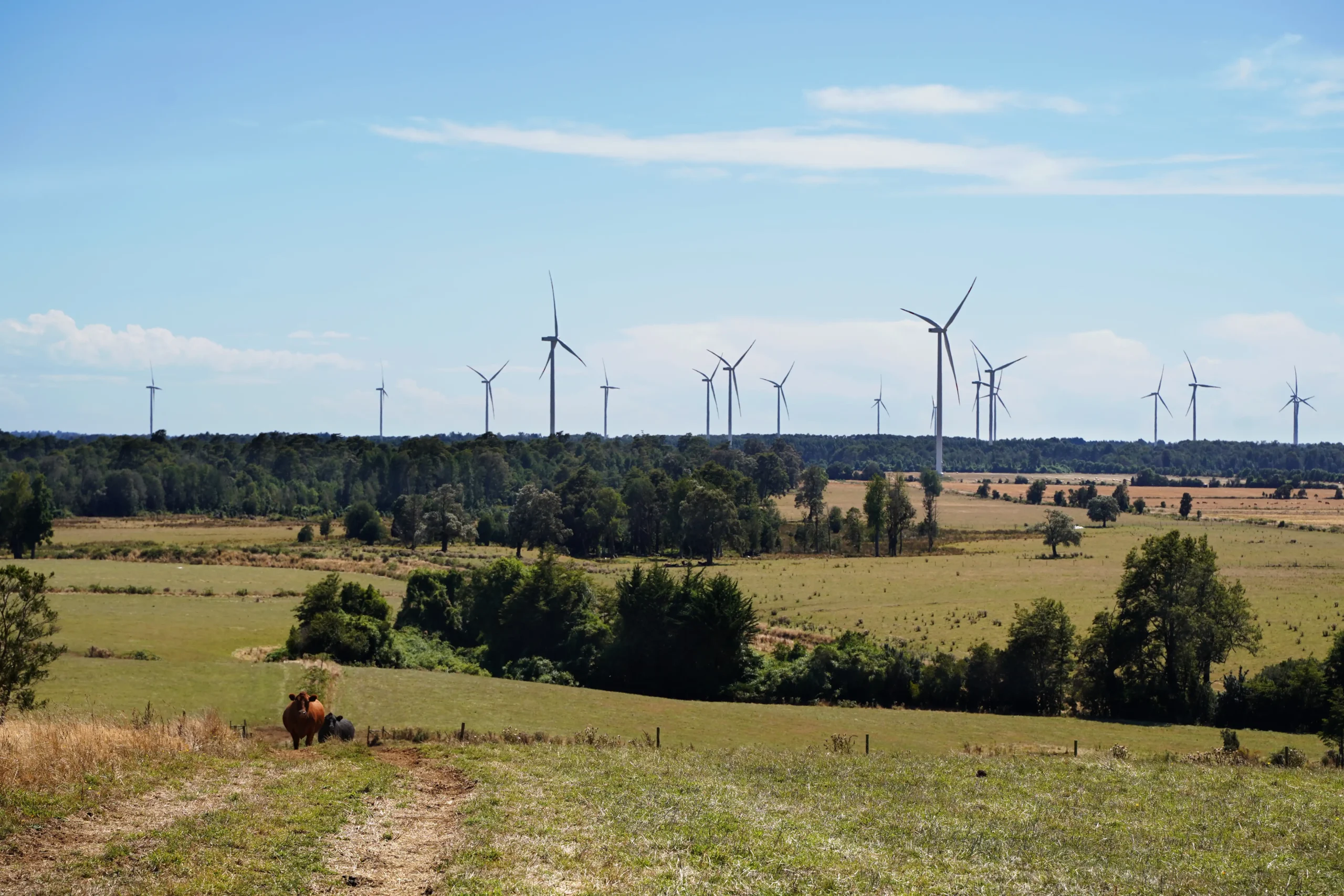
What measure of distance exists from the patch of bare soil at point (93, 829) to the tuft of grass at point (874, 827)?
5.23 m

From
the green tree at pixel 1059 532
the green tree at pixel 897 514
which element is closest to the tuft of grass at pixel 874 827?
the green tree at pixel 1059 532

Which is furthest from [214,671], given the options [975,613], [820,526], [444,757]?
[820,526]

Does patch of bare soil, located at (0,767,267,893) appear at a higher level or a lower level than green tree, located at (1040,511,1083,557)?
lower

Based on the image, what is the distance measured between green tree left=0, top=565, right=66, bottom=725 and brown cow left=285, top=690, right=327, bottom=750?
9.98m

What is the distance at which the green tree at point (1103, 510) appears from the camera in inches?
6934

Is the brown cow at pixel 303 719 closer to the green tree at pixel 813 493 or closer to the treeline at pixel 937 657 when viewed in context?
the treeline at pixel 937 657

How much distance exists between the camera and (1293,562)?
11844 cm

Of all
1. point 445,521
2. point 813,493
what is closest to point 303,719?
Answer: point 445,521

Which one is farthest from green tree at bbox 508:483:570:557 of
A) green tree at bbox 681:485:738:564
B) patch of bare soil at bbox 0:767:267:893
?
patch of bare soil at bbox 0:767:267:893

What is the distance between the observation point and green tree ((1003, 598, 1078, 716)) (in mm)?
63125

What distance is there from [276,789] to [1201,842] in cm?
2085

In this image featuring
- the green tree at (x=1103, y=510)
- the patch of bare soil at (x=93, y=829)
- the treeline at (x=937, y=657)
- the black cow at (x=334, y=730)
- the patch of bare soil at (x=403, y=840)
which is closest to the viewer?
the patch of bare soil at (x=93, y=829)

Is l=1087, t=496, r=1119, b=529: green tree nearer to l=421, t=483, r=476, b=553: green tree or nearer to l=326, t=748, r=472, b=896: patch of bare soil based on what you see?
l=421, t=483, r=476, b=553: green tree

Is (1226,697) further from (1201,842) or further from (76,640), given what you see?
(76,640)
